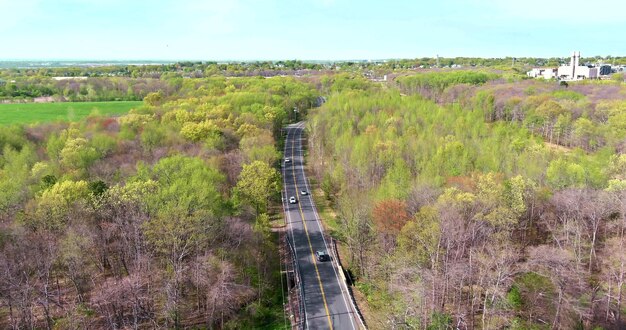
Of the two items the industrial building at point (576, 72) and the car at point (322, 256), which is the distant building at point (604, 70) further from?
the car at point (322, 256)

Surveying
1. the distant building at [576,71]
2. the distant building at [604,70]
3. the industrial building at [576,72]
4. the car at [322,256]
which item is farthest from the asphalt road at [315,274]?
the distant building at [604,70]

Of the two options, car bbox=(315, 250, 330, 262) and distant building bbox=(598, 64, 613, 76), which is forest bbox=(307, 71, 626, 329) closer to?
car bbox=(315, 250, 330, 262)

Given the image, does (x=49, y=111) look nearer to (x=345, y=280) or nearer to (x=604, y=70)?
(x=345, y=280)

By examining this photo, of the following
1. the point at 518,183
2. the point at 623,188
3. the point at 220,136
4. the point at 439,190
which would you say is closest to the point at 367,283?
the point at 439,190

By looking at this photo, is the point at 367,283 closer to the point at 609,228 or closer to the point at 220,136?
the point at 609,228

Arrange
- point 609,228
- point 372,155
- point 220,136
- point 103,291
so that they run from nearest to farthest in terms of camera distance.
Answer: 1. point 103,291
2. point 609,228
3. point 372,155
4. point 220,136

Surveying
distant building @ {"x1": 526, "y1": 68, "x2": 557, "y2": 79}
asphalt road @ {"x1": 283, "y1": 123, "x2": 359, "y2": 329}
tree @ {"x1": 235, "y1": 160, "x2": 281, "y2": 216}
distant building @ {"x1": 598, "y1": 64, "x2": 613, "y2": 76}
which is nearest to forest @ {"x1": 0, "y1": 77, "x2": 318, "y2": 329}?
tree @ {"x1": 235, "y1": 160, "x2": 281, "y2": 216}

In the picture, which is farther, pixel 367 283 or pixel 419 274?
pixel 367 283
